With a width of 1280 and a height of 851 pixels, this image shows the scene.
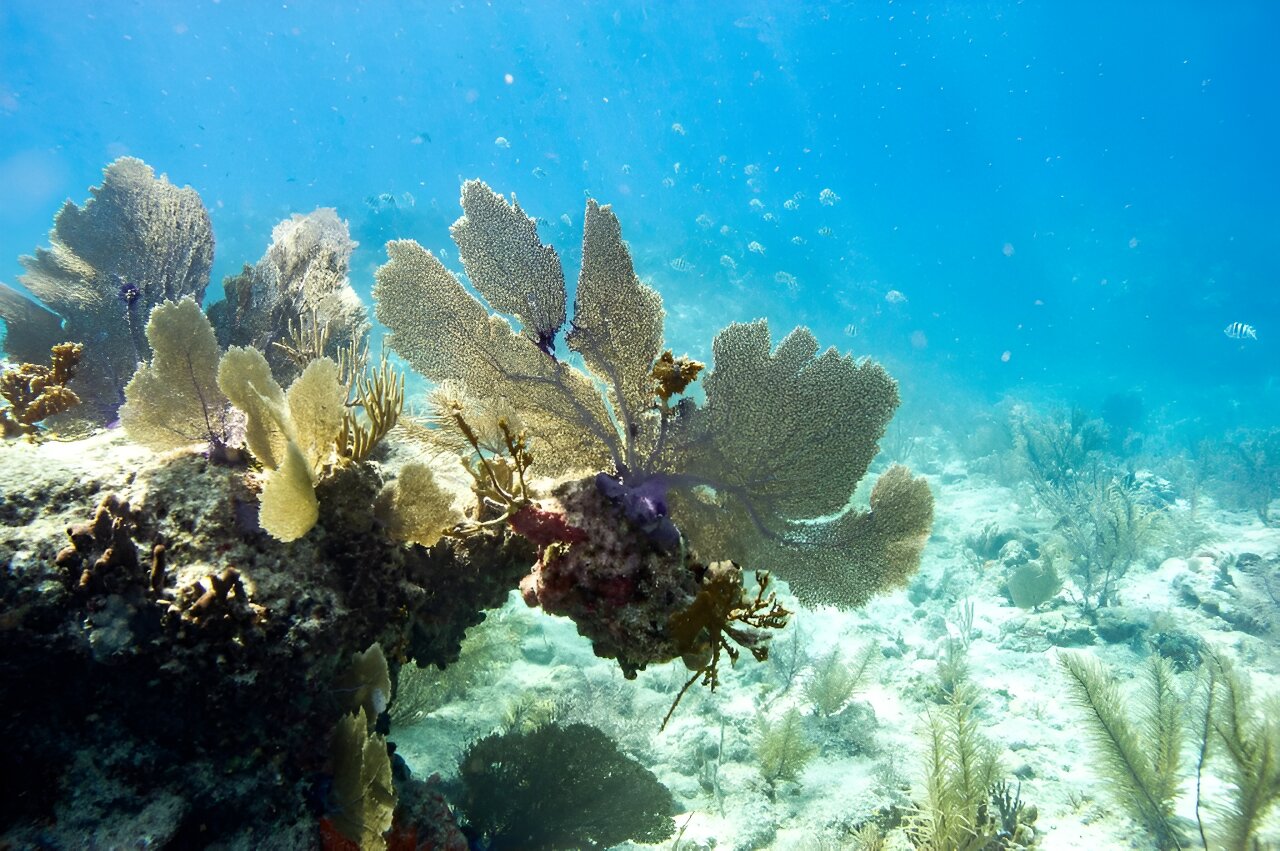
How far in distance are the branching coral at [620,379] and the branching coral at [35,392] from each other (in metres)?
2.77

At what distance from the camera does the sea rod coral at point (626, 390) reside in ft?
9.70

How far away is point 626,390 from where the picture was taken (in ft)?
10.1

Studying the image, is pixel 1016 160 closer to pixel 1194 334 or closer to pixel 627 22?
pixel 1194 334

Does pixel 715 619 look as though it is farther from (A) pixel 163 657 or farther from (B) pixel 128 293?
(B) pixel 128 293

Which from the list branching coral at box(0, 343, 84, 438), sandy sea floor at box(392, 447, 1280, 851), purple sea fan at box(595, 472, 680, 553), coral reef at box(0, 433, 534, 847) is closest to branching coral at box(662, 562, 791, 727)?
purple sea fan at box(595, 472, 680, 553)

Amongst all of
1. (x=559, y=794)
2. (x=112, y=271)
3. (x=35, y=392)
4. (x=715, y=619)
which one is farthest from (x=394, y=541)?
(x=112, y=271)

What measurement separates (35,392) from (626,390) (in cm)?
436

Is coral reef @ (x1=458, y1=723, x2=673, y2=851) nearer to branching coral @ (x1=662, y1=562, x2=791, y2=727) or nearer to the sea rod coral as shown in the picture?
the sea rod coral

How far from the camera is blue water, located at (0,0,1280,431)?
50.0 m

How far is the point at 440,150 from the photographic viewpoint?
179 feet

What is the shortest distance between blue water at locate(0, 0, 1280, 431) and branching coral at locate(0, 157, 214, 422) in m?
36.0

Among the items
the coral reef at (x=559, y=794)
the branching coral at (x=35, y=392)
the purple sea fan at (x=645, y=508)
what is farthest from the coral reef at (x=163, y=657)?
the coral reef at (x=559, y=794)

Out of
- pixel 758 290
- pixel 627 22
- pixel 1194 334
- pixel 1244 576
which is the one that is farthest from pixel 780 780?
pixel 1194 334

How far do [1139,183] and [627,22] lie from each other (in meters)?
62.5
